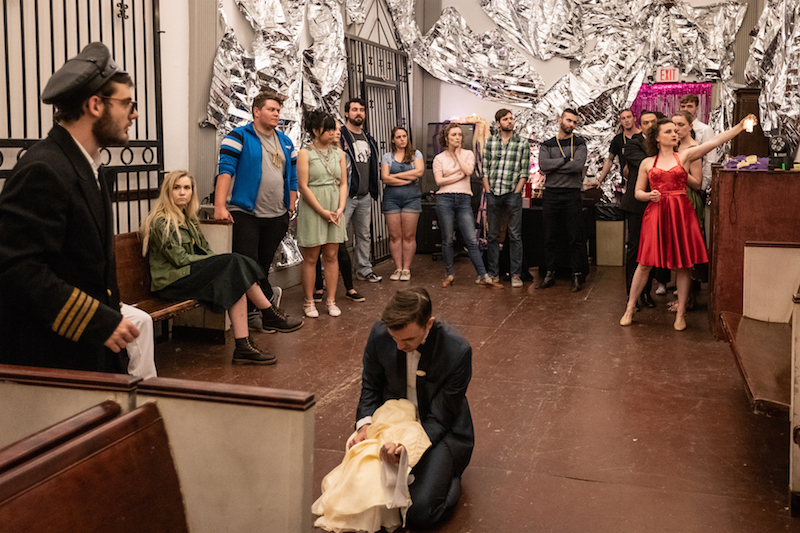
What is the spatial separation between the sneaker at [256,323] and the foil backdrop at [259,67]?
1.42 metres

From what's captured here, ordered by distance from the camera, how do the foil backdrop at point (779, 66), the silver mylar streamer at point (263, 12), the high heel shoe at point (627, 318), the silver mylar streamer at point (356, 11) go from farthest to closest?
1. the silver mylar streamer at point (356, 11)
2. the foil backdrop at point (779, 66)
3. the silver mylar streamer at point (263, 12)
4. the high heel shoe at point (627, 318)

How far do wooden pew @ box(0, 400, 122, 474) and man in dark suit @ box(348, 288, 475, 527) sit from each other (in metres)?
1.11

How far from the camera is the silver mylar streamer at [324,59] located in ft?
23.6

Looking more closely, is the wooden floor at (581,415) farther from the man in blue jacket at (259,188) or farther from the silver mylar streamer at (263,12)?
the silver mylar streamer at (263,12)

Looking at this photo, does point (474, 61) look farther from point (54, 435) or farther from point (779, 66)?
point (54, 435)

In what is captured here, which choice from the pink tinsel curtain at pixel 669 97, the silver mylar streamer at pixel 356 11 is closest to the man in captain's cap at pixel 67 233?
the silver mylar streamer at pixel 356 11

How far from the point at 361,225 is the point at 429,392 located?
181 inches

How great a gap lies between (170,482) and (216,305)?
9.90ft

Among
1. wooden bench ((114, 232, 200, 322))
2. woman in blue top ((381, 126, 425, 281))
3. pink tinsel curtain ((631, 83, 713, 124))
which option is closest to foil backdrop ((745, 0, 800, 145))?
pink tinsel curtain ((631, 83, 713, 124))

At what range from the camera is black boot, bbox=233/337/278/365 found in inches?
186

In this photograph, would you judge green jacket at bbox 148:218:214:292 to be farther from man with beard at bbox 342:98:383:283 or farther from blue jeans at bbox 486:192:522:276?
blue jeans at bbox 486:192:522:276

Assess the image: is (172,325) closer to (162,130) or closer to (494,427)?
(162,130)

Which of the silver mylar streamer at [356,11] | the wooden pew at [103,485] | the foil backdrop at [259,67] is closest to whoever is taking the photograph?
the wooden pew at [103,485]

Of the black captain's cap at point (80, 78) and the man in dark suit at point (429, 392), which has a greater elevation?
the black captain's cap at point (80, 78)
